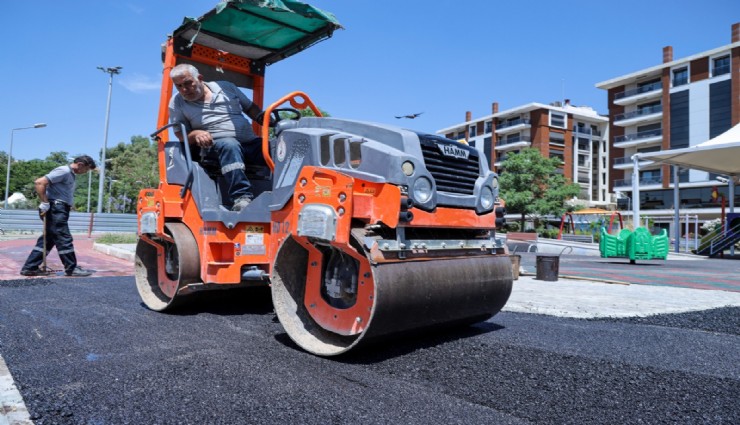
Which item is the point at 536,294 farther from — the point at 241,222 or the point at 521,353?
the point at 241,222


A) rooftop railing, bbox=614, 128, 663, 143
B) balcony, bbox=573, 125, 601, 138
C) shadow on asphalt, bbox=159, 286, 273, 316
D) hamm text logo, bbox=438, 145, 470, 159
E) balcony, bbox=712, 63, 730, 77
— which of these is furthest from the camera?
balcony, bbox=573, 125, 601, 138

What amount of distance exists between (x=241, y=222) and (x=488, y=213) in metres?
2.01

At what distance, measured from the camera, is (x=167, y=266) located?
4.96 metres

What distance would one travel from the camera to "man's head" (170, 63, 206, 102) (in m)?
4.49

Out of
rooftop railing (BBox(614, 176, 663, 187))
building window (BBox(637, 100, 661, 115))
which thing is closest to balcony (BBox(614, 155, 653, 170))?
rooftop railing (BBox(614, 176, 663, 187))

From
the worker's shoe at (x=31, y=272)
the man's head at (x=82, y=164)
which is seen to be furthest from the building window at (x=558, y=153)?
the worker's shoe at (x=31, y=272)

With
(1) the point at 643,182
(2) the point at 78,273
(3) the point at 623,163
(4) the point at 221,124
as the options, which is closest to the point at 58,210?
(2) the point at 78,273

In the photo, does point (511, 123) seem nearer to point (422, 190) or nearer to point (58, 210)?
point (58, 210)

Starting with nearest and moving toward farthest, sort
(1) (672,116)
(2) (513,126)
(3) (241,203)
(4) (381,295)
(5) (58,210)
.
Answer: (4) (381,295) → (3) (241,203) → (5) (58,210) → (1) (672,116) → (2) (513,126)

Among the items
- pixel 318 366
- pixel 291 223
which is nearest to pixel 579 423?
pixel 318 366

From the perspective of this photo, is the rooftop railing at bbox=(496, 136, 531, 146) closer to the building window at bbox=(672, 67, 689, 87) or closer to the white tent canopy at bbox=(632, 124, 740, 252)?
the building window at bbox=(672, 67, 689, 87)

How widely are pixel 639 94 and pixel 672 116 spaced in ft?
14.2

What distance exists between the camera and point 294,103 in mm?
4645

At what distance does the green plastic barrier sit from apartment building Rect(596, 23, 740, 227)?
31.4 metres
